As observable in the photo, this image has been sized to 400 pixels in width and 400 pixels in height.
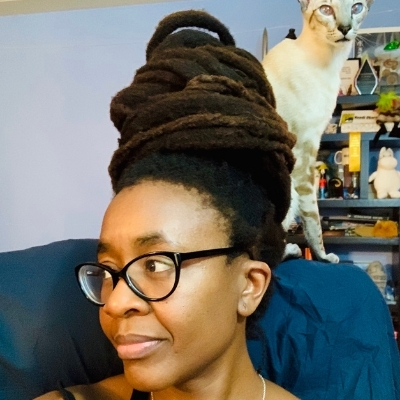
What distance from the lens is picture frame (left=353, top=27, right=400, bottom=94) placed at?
1.94 m

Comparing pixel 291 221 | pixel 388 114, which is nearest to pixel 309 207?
pixel 291 221

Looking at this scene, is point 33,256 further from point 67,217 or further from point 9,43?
point 9,43

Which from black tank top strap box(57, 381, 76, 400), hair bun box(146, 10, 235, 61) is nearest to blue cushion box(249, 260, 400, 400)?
black tank top strap box(57, 381, 76, 400)

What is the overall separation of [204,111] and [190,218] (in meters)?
0.16

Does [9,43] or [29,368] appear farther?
[9,43]

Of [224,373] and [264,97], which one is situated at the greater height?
[264,97]

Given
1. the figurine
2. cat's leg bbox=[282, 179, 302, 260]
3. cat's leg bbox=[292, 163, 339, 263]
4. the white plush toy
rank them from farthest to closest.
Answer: the white plush toy, the figurine, cat's leg bbox=[292, 163, 339, 263], cat's leg bbox=[282, 179, 302, 260]

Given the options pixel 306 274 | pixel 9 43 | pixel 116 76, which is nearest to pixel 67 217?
pixel 116 76

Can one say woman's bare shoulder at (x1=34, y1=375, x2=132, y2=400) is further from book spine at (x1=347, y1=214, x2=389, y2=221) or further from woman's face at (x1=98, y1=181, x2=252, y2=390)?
book spine at (x1=347, y1=214, x2=389, y2=221)

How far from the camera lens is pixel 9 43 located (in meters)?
2.25

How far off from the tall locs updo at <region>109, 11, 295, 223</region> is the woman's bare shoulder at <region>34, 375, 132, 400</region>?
359 millimetres

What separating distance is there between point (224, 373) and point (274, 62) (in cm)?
95

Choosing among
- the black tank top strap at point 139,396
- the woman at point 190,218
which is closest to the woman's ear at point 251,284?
the woman at point 190,218

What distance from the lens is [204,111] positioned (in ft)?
2.11
